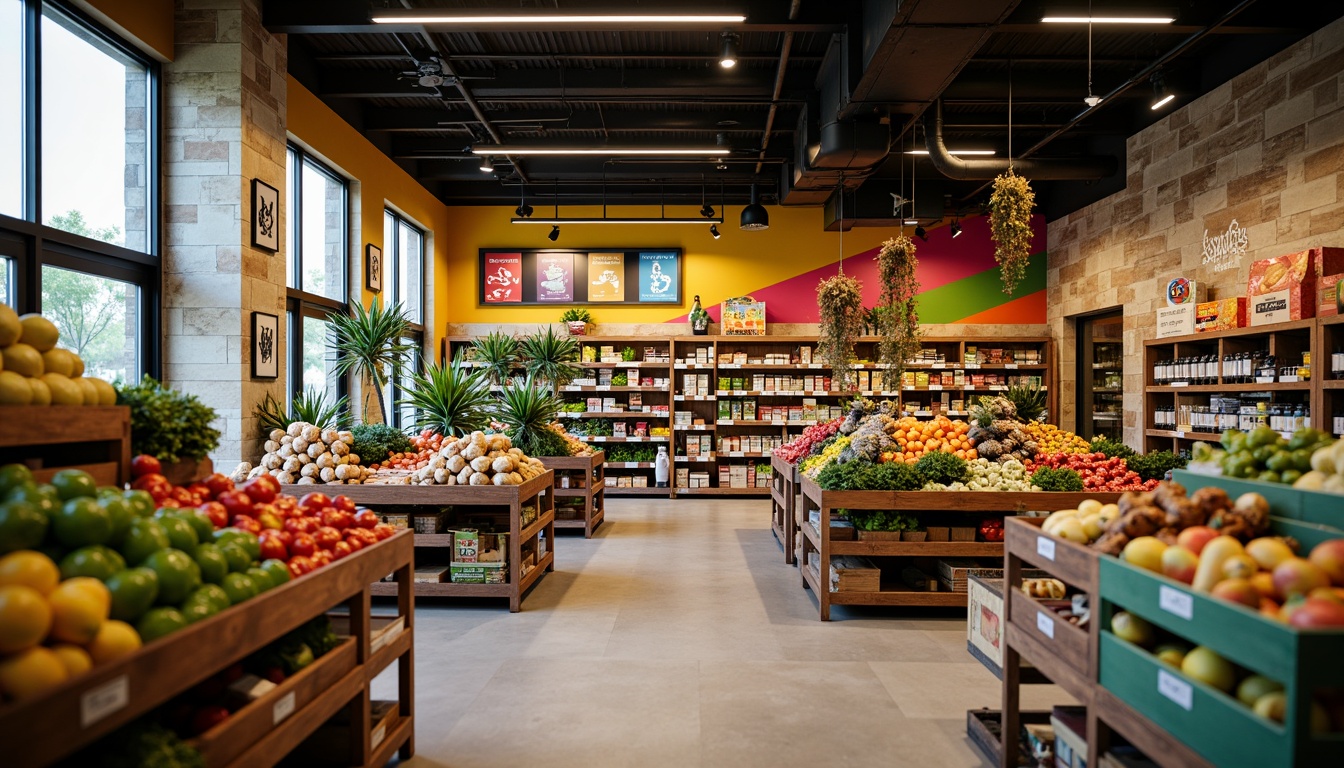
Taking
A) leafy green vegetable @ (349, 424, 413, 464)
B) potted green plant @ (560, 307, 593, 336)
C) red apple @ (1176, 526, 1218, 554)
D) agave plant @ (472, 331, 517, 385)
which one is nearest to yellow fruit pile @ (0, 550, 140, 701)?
red apple @ (1176, 526, 1218, 554)

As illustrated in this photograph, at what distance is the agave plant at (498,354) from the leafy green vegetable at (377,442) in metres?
1.65

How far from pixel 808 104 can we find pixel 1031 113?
2.79 m

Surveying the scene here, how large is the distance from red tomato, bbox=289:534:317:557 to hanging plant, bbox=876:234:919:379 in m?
5.40

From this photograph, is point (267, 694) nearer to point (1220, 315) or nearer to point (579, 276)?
point (1220, 315)

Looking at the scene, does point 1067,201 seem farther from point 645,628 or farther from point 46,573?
point 46,573

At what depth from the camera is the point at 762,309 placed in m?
10.8

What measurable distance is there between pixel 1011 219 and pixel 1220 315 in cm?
256

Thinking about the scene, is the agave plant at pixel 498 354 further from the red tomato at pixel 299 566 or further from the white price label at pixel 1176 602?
the white price label at pixel 1176 602

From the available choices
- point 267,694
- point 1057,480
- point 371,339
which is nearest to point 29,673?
point 267,694

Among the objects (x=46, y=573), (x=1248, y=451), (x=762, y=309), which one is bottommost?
(x=46, y=573)

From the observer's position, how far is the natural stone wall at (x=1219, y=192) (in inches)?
220

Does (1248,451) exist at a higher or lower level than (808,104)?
lower

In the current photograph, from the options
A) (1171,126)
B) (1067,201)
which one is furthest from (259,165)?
(1067,201)

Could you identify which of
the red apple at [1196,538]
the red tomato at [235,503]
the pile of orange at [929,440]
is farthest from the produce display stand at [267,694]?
the pile of orange at [929,440]
